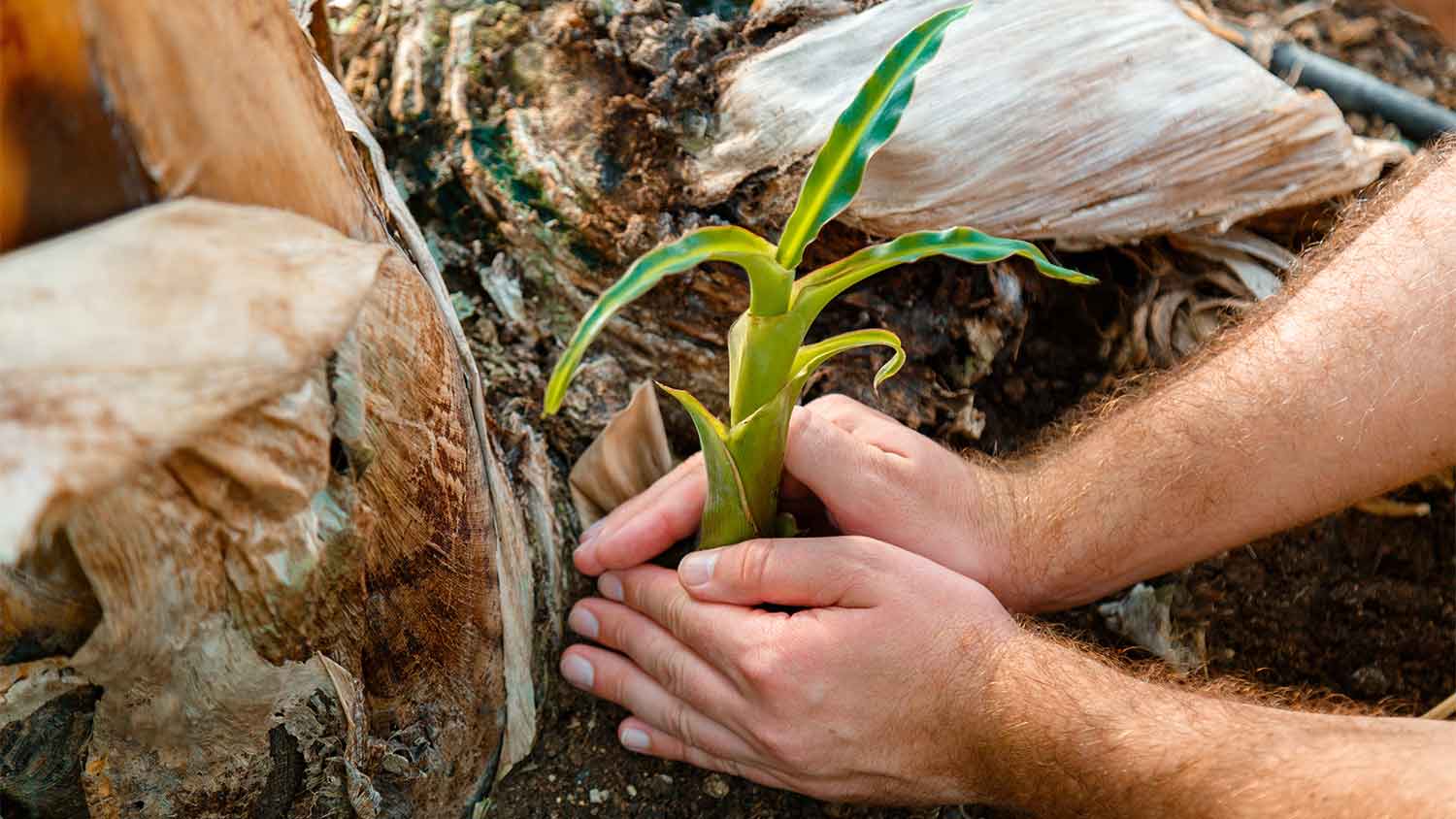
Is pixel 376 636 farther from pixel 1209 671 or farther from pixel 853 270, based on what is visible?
pixel 1209 671

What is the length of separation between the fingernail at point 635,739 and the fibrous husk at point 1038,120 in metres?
0.51

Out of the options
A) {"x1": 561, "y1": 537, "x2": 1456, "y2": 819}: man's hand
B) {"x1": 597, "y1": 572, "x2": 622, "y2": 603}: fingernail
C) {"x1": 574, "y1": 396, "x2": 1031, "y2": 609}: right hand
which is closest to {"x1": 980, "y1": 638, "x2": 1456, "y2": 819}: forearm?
{"x1": 561, "y1": 537, "x2": 1456, "y2": 819}: man's hand

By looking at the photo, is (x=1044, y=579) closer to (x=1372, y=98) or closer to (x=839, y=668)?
(x=839, y=668)

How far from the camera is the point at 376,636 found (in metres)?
0.70

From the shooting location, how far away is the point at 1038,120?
0.99 metres

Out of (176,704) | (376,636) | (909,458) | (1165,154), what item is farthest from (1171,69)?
(176,704)

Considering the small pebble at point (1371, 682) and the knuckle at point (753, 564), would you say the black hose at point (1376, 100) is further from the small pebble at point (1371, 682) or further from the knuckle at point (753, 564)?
the knuckle at point (753, 564)

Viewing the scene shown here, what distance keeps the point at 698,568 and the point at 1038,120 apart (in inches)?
21.2

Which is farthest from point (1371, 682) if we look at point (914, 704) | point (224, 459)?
point (224, 459)

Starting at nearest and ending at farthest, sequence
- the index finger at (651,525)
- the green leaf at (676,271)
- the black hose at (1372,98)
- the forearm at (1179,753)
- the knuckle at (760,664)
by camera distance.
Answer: the green leaf at (676,271), the forearm at (1179,753), the knuckle at (760,664), the index finger at (651,525), the black hose at (1372,98)

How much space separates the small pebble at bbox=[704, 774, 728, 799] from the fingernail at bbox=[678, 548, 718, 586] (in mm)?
196

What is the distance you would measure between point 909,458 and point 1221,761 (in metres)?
0.33

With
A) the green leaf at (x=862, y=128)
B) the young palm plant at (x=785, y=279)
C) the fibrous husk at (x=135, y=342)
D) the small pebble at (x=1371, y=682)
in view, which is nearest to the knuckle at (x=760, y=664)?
the young palm plant at (x=785, y=279)

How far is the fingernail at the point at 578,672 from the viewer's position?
3.01 feet
